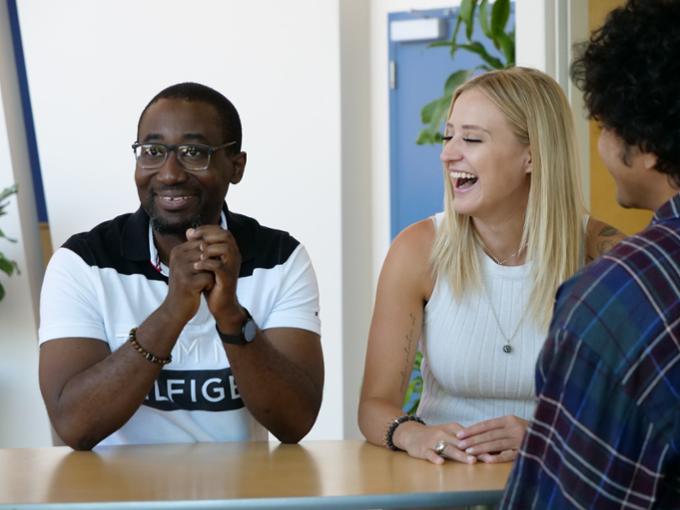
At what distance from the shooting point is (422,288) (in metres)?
2.45

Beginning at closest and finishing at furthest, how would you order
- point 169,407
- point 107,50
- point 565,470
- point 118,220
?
point 565,470, point 169,407, point 118,220, point 107,50

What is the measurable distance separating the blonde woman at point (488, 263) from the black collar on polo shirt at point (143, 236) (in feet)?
1.07

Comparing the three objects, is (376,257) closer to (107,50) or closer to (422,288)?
(107,50)

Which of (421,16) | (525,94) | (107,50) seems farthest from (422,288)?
(421,16)

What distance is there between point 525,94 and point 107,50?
11.1 ft

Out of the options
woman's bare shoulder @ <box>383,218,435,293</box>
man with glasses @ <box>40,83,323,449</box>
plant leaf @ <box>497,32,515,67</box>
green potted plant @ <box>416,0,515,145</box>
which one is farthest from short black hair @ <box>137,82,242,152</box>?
plant leaf @ <box>497,32,515,67</box>

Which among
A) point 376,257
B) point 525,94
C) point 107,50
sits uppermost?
point 107,50

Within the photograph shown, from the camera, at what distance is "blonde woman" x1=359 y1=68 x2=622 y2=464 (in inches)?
93.8

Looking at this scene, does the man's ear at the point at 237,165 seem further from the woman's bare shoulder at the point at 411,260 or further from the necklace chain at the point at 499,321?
the necklace chain at the point at 499,321

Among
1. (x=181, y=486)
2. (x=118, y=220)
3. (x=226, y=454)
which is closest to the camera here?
(x=181, y=486)

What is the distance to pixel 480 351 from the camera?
94.0 inches

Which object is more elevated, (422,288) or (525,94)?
(525,94)

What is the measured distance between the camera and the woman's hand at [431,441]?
198 centimetres

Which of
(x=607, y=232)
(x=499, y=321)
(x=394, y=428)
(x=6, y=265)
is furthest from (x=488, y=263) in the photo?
(x=6, y=265)
